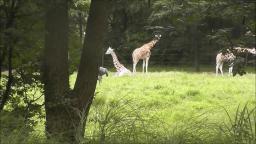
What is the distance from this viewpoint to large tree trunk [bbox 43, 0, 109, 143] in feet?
22.1

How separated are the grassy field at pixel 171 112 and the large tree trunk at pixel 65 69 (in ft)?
0.83

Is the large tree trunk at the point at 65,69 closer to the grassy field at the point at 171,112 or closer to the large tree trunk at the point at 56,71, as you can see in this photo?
the large tree trunk at the point at 56,71

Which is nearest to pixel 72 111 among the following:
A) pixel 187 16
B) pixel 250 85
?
pixel 187 16

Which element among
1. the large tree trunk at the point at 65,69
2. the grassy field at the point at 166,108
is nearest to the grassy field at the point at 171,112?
the grassy field at the point at 166,108

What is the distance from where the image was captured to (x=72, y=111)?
22.2 ft

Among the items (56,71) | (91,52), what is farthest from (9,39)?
(91,52)

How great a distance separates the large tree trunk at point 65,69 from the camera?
674cm

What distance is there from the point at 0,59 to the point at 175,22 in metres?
2.64

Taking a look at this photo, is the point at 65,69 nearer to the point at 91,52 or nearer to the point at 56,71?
the point at 56,71

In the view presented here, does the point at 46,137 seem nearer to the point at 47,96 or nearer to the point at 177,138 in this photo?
the point at 47,96

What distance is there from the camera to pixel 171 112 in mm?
11633

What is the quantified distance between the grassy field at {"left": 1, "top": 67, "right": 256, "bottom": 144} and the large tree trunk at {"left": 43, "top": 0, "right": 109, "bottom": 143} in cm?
25

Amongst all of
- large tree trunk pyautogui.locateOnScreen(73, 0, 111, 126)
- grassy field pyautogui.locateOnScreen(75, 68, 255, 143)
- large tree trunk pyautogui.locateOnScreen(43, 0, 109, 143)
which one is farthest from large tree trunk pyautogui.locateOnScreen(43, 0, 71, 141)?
grassy field pyautogui.locateOnScreen(75, 68, 255, 143)

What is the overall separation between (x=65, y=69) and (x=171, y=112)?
5.07m
